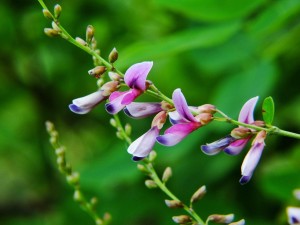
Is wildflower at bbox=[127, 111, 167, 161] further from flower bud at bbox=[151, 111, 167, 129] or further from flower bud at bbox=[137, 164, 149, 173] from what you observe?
flower bud at bbox=[137, 164, 149, 173]

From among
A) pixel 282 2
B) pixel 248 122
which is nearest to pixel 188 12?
pixel 282 2

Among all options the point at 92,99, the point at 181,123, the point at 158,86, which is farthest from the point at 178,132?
the point at 158,86

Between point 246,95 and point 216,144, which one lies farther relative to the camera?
point 246,95

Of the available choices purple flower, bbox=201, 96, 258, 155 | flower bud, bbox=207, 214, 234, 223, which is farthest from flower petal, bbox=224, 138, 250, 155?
flower bud, bbox=207, 214, 234, 223

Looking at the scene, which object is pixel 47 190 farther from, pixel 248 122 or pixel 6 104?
pixel 248 122

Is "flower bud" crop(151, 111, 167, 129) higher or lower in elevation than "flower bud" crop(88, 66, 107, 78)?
lower

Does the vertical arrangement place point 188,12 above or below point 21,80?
above
